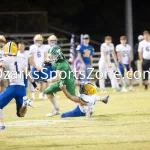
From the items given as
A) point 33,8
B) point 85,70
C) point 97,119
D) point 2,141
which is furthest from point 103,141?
point 33,8

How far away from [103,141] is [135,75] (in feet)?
50.5

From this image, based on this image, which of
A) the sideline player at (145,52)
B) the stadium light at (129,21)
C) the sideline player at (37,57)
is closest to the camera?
the sideline player at (37,57)

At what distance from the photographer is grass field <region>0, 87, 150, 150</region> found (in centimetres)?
1149

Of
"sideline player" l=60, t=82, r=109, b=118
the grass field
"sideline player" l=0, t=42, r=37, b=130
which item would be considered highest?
"sideline player" l=0, t=42, r=37, b=130

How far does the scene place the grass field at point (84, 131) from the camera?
11.5 meters

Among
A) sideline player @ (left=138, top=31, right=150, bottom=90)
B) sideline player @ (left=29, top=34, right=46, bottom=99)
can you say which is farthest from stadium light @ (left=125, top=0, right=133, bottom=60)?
sideline player @ (left=29, top=34, right=46, bottom=99)

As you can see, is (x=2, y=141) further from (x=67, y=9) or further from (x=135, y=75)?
→ (x=67, y=9)

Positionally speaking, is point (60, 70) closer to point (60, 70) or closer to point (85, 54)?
point (60, 70)

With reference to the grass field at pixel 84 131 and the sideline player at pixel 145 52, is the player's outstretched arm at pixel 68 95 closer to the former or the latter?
the grass field at pixel 84 131

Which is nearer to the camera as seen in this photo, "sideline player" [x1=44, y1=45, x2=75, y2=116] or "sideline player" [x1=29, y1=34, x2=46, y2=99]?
"sideline player" [x1=44, y1=45, x2=75, y2=116]

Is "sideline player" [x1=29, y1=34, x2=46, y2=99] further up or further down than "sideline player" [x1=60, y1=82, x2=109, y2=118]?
further up

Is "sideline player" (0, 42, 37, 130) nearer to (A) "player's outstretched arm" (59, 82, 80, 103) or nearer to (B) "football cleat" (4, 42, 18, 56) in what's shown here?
(B) "football cleat" (4, 42, 18, 56)

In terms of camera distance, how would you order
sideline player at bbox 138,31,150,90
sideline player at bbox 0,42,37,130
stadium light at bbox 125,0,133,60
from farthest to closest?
1. stadium light at bbox 125,0,133,60
2. sideline player at bbox 138,31,150,90
3. sideline player at bbox 0,42,37,130

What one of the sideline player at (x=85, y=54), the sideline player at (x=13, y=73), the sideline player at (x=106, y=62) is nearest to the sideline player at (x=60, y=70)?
the sideline player at (x=13, y=73)
